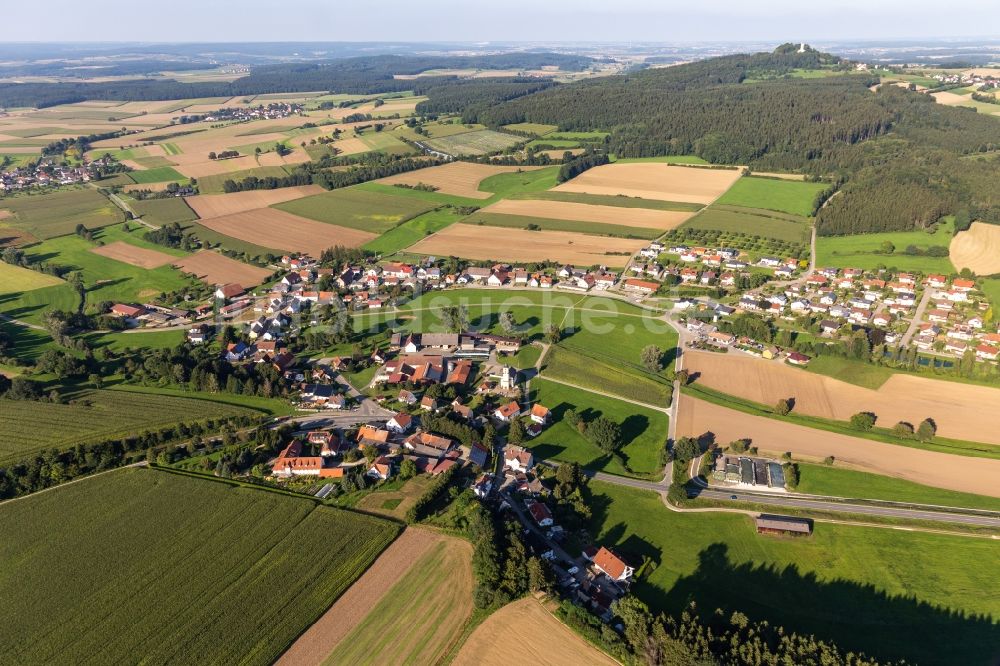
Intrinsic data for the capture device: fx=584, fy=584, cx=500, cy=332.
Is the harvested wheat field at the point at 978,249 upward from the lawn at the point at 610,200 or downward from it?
downward

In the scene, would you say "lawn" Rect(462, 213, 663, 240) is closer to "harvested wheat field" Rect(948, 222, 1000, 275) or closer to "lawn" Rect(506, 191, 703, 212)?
"lawn" Rect(506, 191, 703, 212)

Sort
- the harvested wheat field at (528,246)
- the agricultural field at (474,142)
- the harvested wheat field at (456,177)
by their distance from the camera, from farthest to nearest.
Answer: the agricultural field at (474,142) < the harvested wheat field at (456,177) < the harvested wheat field at (528,246)

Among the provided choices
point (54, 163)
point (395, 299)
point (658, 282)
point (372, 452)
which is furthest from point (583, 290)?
point (54, 163)

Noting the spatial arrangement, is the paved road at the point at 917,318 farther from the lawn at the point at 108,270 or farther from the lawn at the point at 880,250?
the lawn at the point at 108,270

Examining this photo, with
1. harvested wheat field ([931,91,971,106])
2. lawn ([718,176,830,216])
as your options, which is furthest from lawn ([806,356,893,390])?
harvested wheat field ([931,91,971,106])

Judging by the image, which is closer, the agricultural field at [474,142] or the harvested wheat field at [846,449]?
the harvested wheat field at [846,449]

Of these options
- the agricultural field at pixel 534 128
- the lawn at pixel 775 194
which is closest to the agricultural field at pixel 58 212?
the agricultural field at pixel 534 128
